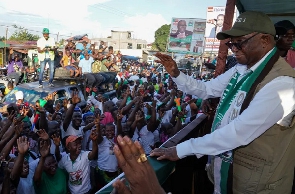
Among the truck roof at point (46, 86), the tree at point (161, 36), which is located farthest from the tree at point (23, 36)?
the truck roof at point (46, 86)

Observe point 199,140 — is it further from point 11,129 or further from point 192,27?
point 192,27

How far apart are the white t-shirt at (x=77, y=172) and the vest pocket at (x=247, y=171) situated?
241 cm

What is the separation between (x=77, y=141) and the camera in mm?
3742

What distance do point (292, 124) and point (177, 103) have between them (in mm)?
6477

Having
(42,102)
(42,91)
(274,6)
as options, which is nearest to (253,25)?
(274,6)

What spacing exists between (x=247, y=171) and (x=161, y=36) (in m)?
62.9

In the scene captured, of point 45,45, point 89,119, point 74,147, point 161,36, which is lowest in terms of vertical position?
point 89,119

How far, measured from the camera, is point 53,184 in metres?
3.39

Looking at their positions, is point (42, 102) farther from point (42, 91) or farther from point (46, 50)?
point (46, 50)

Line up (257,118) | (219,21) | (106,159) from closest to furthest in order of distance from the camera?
(257,118), (106,159), (219,21)

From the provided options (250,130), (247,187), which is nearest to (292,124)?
(250,130)

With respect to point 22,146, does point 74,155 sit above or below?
below

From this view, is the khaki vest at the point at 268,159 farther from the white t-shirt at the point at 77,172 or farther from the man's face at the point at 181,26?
the man's face at the point at 181,26

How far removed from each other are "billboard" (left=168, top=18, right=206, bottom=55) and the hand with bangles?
2977 cm
